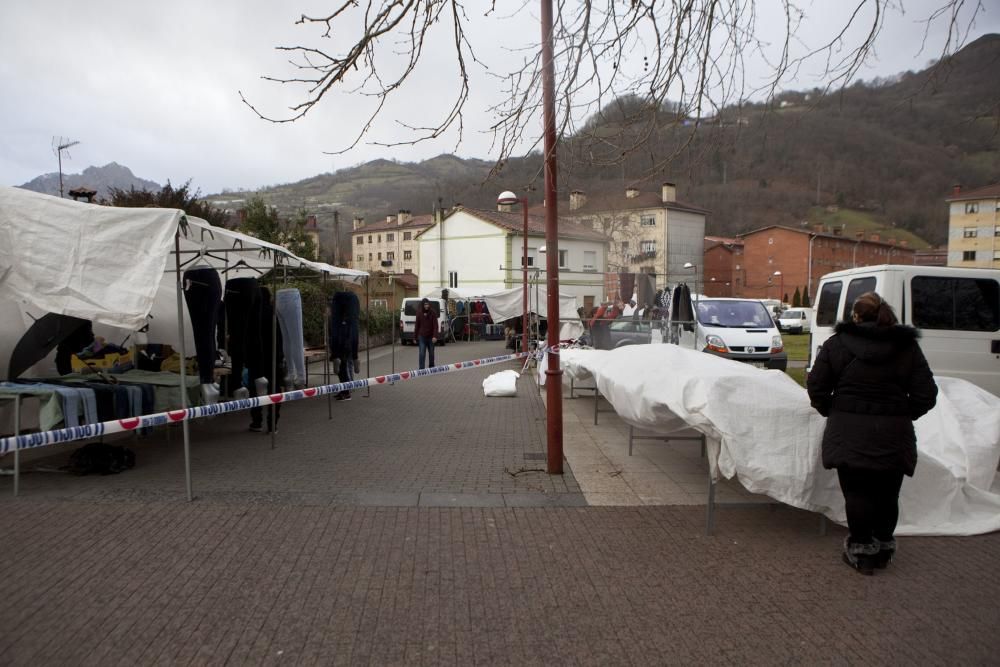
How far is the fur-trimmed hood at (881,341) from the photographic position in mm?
3906

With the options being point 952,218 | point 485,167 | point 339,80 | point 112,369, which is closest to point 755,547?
point 485,167

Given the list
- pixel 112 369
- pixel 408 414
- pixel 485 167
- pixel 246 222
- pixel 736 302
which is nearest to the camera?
pixel 485 167

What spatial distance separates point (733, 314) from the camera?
Result: 15.2 m

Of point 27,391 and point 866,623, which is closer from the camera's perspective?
point 866,623

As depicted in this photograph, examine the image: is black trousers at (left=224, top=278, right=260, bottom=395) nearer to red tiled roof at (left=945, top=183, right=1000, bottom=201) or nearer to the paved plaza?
the paved plaza

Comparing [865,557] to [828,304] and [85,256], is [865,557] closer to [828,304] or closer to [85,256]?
[85,256]

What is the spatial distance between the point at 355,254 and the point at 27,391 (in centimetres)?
8083

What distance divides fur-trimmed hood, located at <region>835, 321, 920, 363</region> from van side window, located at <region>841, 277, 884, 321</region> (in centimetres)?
611

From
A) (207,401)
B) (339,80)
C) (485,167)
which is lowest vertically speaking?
(207,401)

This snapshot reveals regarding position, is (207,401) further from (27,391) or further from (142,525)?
(142,525)

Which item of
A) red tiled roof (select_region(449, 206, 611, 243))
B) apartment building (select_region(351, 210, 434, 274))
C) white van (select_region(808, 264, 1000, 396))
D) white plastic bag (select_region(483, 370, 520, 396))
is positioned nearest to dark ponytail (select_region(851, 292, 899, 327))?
white van (select_region(808, 264, 1000, 396))

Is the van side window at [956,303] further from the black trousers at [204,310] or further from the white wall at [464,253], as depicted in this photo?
the white wall at [464,253]

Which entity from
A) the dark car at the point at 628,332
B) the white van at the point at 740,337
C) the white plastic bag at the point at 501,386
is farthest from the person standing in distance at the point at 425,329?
the white van at the point at 740,337

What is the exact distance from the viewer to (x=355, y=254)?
84.5 m
